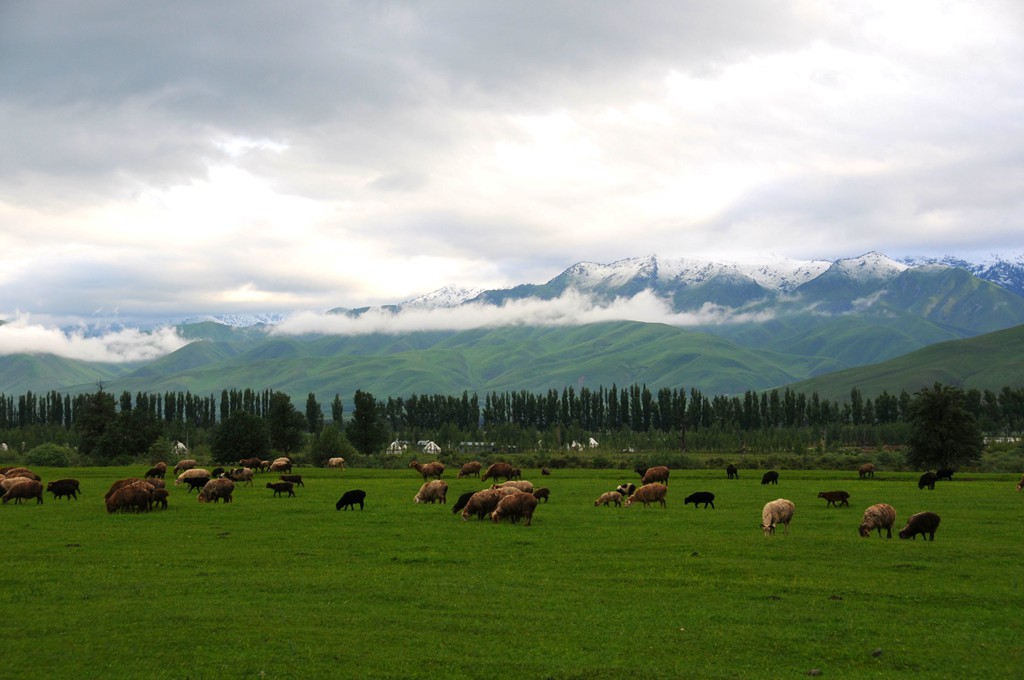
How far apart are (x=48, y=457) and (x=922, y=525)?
100m

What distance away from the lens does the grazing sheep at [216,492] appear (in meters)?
40.4

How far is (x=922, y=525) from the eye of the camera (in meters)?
28.7

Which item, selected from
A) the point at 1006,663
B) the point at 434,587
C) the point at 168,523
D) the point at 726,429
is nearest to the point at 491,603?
the point at 434,587

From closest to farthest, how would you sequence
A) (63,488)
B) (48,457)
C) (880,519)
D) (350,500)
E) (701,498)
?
(880,519) → (350,500) → (701,498) → (63,488) → (48,457)

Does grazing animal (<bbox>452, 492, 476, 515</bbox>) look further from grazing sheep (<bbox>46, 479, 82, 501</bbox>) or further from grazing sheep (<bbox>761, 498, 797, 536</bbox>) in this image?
grazing sheep (<bbox>46, 479, 82, 501</bbox>)

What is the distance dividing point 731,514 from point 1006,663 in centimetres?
2195

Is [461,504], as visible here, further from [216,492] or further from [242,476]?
[242,476]

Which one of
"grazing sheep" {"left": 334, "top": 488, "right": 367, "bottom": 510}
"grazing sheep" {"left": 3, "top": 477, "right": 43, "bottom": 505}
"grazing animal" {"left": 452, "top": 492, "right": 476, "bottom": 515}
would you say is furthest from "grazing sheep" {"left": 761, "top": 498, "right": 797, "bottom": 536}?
"grazing sheep" {"left": 3, "top": 477, "right": 43, "bottom": 505}

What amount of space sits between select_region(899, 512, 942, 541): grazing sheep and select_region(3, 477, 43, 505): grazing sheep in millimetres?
41549

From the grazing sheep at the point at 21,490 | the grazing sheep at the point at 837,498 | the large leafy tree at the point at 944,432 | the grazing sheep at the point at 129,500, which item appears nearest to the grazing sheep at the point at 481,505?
the grazing sheep at the point at 129,500

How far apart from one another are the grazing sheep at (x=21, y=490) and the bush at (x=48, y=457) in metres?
62.3

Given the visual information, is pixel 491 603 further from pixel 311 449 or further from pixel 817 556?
pixel 311 449

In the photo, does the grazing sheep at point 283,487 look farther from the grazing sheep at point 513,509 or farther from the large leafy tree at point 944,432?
the large leafy tree at point 944,432

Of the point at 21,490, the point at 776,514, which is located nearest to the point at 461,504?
the point at 776,514
